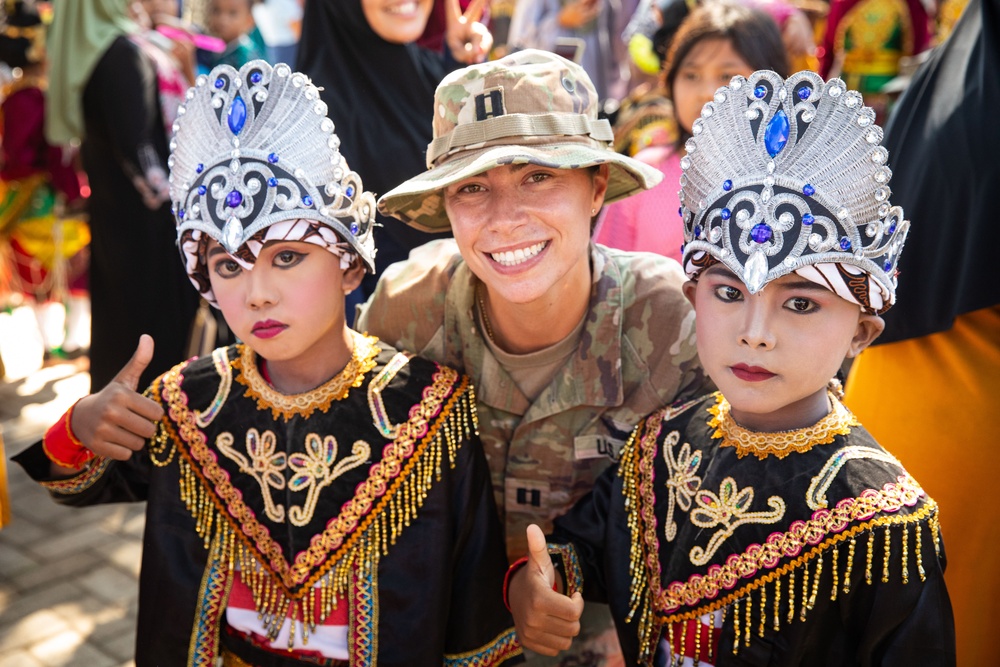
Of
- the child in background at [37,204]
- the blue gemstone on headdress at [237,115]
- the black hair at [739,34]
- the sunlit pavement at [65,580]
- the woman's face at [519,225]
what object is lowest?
the sunlit pavement at [65,580]

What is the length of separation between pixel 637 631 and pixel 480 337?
2.77 ft

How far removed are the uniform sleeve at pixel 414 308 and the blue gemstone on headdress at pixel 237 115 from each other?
686mm

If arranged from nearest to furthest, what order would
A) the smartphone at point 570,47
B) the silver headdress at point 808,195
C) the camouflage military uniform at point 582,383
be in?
the silver headdress at point 808,195, the camouflage military uniform at point 582,383, the smartphone at point 570,47

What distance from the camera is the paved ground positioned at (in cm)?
335

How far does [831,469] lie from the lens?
173 centimetres

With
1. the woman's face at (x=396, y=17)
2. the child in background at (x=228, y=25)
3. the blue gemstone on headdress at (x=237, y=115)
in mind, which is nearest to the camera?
the blue gemstone on headdress at (x=237, y=115)

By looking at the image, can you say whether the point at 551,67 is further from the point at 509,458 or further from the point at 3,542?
the point at 3,542

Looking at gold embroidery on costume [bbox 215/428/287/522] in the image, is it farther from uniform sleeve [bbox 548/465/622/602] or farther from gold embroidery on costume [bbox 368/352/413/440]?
uniform sleeve [bbox 548/465/622/602]

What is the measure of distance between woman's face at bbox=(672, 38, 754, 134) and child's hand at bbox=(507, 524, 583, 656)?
2047 mm

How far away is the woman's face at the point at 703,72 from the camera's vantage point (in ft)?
10.8

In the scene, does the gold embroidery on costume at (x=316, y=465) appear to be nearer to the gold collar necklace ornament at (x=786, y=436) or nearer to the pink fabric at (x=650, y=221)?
the gold collar necklace ornament at (x=786, y=436)

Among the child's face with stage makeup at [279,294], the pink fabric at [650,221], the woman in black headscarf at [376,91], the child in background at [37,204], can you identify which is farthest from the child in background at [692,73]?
the child in background at [37,204]

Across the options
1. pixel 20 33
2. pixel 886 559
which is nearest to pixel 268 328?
pixel 886 559

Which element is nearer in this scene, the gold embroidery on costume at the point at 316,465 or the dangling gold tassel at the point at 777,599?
the dangling gold tassel at the point at 777,599
